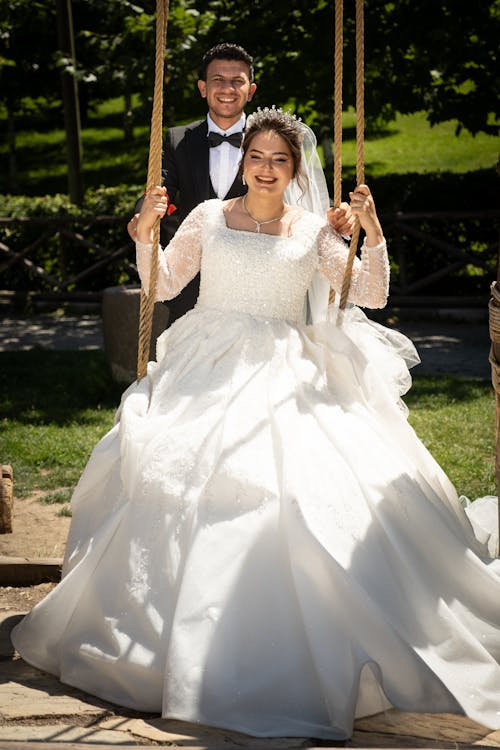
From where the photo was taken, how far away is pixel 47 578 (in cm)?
462

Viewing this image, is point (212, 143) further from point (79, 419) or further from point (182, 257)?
point (79, 419)

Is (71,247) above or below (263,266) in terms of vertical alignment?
below

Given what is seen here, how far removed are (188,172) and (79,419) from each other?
107 inches

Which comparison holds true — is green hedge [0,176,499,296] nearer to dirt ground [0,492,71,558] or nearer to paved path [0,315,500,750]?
dirt ground [0,492,71,558]

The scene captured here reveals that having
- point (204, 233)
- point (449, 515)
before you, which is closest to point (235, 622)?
point (449, 515)

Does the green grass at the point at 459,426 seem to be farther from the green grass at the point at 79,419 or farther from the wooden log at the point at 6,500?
the wooden log at the point at 6,500

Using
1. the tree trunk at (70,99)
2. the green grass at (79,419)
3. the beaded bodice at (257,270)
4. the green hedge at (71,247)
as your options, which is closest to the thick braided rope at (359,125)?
the beaded bodice at (257,270)

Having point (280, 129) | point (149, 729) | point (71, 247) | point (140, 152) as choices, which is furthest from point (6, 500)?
point (140, 152)

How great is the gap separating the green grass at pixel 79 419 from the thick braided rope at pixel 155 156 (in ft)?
7.09

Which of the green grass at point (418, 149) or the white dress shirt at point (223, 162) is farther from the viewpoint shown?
the green grass at point (418, 149)

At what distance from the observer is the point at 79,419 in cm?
768

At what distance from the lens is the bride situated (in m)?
3.25

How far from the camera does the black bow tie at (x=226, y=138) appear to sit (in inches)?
213

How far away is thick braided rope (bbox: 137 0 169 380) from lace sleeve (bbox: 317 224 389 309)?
735 millimetres
